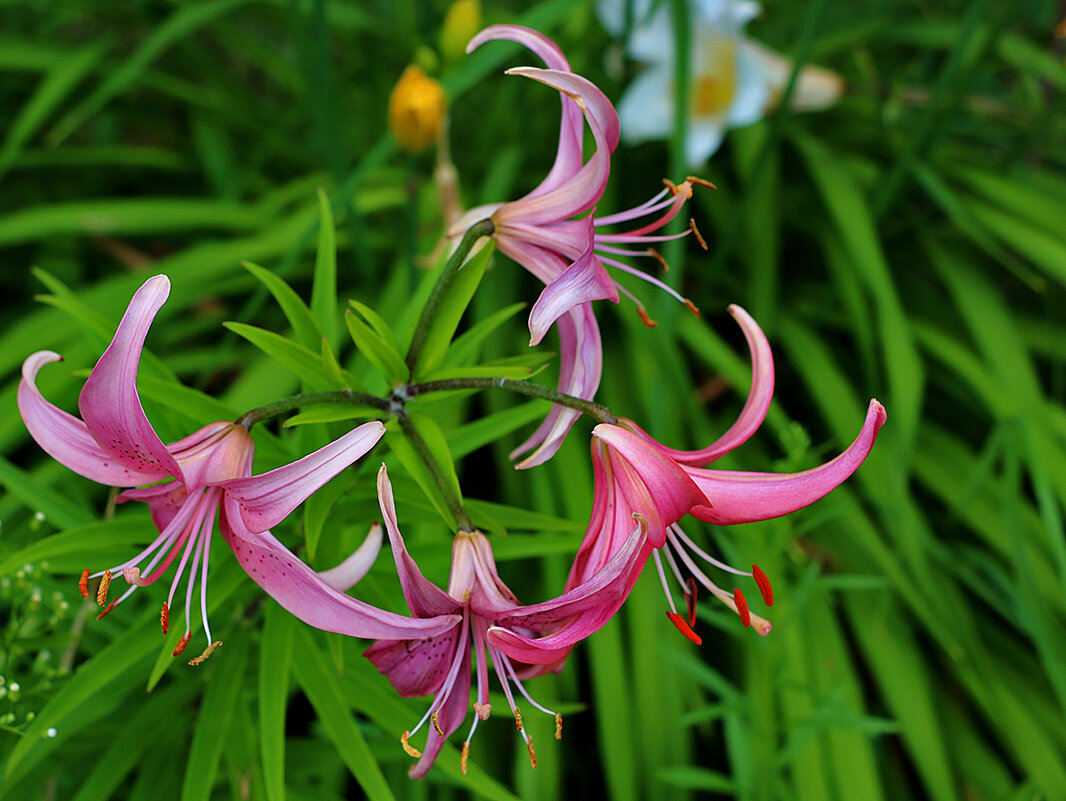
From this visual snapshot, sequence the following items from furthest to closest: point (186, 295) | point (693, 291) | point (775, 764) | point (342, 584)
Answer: point (693, 291) < point (186, 295) < point (775, 764) < point (342, 584)

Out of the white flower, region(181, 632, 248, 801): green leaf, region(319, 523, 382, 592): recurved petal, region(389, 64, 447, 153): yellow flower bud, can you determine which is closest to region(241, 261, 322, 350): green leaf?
region(319, 523, 382, 592): recurved petal

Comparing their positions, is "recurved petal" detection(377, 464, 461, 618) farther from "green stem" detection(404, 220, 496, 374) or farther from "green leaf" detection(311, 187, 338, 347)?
"green leaf" detection(311, 187, 338, 347)

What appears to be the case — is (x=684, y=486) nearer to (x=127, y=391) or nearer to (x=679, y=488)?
(x=679, y=488)

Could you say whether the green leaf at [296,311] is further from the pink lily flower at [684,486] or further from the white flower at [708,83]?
the white flower at [708,83]

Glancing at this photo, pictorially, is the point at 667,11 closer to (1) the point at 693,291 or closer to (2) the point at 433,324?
(1) the point at 693,291

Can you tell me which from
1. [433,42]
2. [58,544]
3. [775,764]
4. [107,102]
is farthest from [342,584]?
[107,102]

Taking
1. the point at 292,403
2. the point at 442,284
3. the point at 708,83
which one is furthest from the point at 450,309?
the point at 708,83
